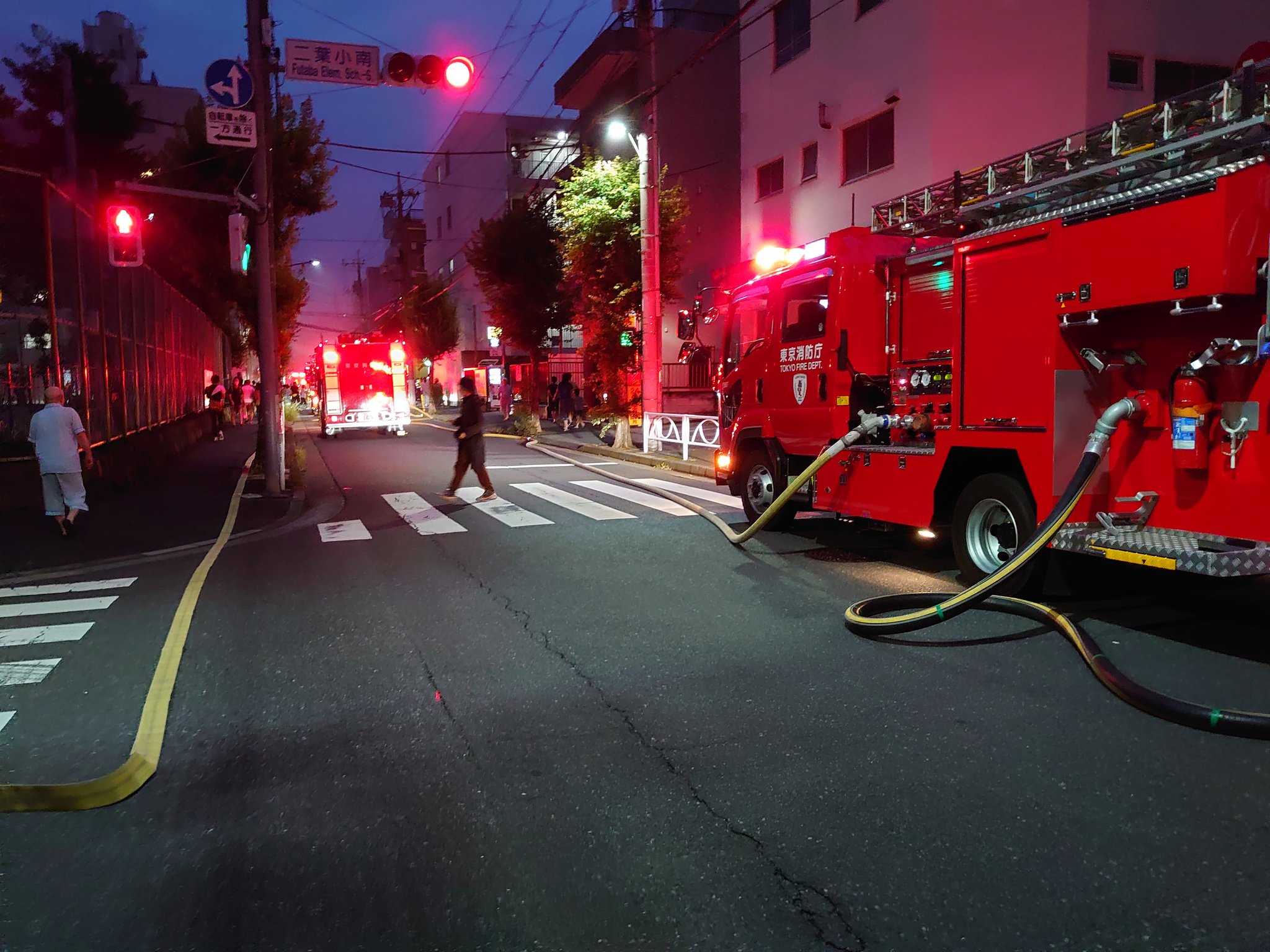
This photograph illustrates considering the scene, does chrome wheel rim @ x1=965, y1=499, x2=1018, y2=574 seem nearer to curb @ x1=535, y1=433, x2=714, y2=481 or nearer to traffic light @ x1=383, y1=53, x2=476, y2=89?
traffic light @ x1=383, y1=53, x2=476, y2=89

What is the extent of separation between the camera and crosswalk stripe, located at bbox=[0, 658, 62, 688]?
5695 millimetres

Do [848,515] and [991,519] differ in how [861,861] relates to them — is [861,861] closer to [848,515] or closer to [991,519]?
[991,519]

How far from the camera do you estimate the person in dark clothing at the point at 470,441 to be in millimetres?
13758

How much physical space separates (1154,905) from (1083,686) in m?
2.34

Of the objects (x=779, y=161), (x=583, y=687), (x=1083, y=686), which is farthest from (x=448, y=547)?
(x=779, y=161)

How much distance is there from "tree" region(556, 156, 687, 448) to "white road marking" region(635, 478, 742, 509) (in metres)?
9.58

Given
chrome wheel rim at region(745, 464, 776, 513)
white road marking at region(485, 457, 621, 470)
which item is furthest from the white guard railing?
chrome wheel rim at region(745, 464, 776, 513)

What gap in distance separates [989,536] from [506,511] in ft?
23.2

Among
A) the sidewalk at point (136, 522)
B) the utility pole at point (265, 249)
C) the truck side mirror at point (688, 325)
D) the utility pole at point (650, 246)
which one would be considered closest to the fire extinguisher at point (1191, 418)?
the truck side mirror at point (688, 325)

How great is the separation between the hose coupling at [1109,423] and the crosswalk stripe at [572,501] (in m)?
6.53

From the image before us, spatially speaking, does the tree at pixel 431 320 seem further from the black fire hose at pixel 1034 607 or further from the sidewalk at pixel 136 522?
the black fire hose at pixel 1034 607

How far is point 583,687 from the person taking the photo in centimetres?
528

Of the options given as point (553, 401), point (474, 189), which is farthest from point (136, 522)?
point (474, 189)

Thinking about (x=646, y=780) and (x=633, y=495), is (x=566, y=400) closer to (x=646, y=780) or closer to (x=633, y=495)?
(x=633, y=495)
